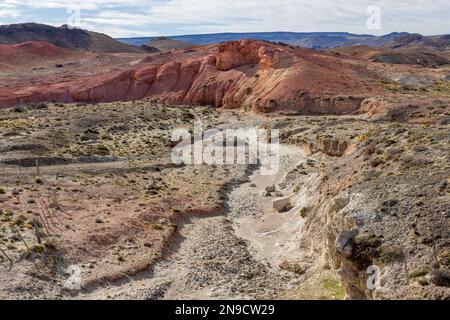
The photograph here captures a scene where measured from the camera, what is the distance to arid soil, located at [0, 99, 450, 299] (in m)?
19.0

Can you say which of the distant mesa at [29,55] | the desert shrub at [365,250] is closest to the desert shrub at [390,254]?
the desert shrub at [365,250]

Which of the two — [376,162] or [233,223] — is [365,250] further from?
[233,223]

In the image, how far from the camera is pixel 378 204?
2108cm

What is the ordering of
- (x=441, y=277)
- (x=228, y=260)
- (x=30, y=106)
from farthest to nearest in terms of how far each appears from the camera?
(x=30, y=106), (x=228, y=260), (x=441, y=277)

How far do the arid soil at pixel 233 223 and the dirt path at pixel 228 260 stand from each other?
83 mm

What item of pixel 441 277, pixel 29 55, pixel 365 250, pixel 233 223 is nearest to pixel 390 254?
pixel 365 250

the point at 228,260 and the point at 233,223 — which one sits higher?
the point at 228,260

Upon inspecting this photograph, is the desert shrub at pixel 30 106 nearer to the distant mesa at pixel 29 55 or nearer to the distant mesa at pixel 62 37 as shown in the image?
the distant mesa at pixel 29 55

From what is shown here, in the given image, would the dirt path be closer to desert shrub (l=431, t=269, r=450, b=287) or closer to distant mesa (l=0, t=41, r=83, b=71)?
desert shrub (l=431, t=269, r=450, b=287)

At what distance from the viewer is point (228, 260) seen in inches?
957

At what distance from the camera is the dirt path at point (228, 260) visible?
21328 millimetres

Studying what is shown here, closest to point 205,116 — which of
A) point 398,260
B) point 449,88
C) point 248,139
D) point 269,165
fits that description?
point 248,139

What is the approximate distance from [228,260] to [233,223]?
6397 millimetres

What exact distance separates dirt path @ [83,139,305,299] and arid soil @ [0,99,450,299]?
0.27 feet
